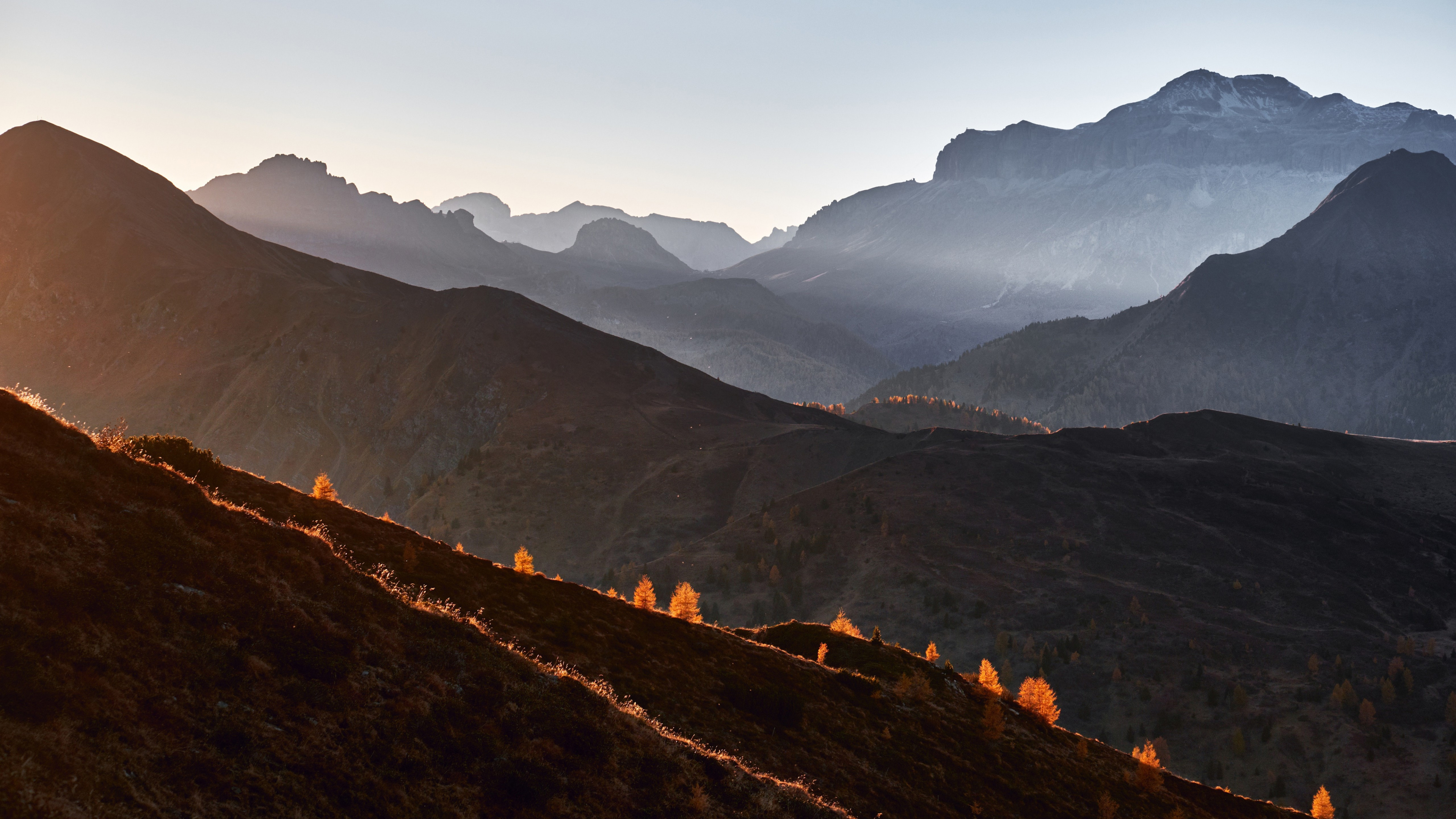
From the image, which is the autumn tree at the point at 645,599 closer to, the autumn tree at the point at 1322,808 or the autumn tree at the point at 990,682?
the autumn tree at the point at 990,682

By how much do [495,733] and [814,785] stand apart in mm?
9673

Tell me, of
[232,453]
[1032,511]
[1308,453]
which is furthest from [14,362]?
[1308,453]

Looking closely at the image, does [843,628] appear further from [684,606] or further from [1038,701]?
[684,606]

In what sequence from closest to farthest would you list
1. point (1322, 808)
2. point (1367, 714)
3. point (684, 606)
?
point (684, 606) < point (1322, 808) < point (1367, 714)

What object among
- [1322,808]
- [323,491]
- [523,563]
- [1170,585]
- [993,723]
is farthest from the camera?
[1170,585]

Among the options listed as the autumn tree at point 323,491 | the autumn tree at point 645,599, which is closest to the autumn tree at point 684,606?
the autumn tree at point 645,599

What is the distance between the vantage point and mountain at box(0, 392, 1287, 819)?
1233 cm

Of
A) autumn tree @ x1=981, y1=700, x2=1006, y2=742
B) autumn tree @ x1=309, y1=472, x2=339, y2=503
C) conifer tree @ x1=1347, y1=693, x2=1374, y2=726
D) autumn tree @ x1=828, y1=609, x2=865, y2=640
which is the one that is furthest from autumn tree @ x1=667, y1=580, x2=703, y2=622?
conifer tree @ x1=1347, y1=693, x2=1374, y2=726

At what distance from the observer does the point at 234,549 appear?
17672 mm

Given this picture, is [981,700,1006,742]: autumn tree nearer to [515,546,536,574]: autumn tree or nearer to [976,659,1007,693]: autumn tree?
[976,659,1007,693]: autumn tree

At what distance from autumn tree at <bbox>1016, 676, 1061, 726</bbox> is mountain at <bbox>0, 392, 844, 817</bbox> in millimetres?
22002

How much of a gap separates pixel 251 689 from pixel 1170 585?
146856 millimetres

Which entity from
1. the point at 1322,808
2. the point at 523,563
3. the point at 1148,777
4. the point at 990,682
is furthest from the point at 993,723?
the point at 1322,808

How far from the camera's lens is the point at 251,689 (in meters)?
14.2
